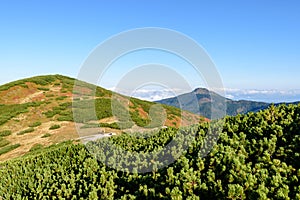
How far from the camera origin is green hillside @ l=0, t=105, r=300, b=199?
4.82 m

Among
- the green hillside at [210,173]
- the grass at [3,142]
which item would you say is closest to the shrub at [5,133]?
the grass at [3,142]

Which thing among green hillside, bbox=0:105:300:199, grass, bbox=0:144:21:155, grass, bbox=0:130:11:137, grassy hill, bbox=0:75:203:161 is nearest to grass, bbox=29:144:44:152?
grassy hill, bbox=0:75:203:161

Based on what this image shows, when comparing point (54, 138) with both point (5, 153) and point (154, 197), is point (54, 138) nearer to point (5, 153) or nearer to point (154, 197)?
point (5, 153)

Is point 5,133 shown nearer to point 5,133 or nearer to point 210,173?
point 5,133

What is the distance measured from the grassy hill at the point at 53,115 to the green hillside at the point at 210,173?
15.8 metres

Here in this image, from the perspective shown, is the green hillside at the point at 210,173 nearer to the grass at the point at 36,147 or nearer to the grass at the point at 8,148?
the grass at the point at 36,147

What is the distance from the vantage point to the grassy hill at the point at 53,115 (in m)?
26.0

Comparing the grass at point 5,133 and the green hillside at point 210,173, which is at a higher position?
the green hillside at point 210,173

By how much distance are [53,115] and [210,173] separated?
1192 inches

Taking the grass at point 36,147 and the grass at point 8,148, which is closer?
the grass at point 36,147

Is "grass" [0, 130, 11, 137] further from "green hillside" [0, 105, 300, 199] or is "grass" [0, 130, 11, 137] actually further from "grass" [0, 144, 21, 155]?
"green hillside" [0, 105, 300, 199]

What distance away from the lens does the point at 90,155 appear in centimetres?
976

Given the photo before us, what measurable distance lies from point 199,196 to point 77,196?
139 inches

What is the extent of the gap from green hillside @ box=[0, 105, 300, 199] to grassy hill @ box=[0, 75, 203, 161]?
15789 mm
